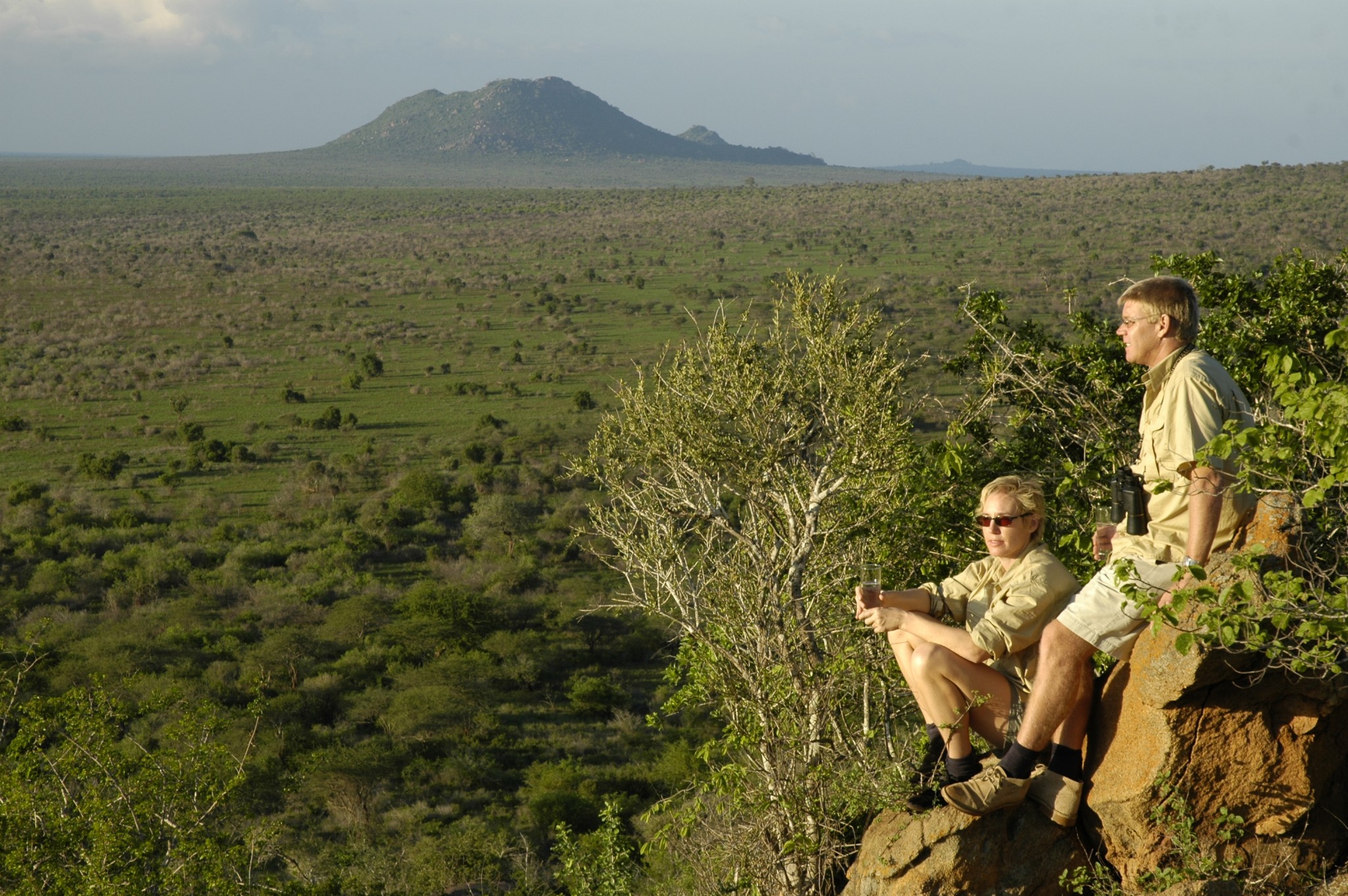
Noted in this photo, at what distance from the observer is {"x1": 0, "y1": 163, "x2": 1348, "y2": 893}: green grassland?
1795 centimetres

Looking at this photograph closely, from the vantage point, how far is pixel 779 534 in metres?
7.25

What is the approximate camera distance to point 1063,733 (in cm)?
493

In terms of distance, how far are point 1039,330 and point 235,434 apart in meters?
34.3

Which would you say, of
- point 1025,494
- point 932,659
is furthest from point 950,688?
point 1025,494

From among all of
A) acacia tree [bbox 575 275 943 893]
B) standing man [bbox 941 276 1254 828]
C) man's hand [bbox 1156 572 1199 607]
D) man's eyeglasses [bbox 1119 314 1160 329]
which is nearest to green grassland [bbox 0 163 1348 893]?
acacia tree [bbox 575 275 943 893]

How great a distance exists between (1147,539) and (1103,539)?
517 millimetres

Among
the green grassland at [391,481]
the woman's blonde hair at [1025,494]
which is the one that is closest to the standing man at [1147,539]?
the woman's blonde hair at [1025,494]

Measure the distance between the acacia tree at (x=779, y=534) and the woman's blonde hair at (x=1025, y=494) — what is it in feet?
5.12

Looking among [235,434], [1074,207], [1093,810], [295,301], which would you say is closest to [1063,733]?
[1093,810]

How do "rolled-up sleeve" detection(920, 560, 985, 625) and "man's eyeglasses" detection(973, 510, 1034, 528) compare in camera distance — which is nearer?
"man's eyeglasses" detection(973, 510, 1034, 528)

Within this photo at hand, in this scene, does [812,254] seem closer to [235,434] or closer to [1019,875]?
[235,434]

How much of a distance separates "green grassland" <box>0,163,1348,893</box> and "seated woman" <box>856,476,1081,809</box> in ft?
5.85

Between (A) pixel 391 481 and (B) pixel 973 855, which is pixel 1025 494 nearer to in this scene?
(B) pixel 973 855

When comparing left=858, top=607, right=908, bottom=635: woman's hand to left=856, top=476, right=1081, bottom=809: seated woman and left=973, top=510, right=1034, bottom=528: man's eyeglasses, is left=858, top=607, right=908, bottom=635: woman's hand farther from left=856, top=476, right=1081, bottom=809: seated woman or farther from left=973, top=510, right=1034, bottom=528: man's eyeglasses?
left=973, top=510, right=1034, bottom=528: man's eyeglasses
